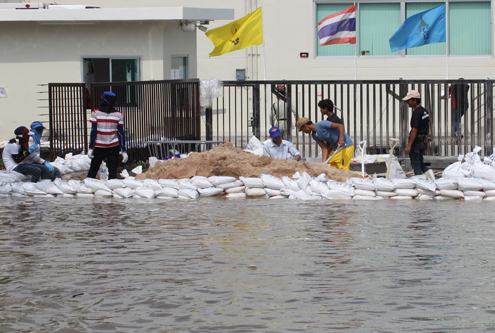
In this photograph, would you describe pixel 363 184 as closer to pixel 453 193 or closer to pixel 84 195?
pixel 453 193

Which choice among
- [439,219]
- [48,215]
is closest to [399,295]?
[439,219]

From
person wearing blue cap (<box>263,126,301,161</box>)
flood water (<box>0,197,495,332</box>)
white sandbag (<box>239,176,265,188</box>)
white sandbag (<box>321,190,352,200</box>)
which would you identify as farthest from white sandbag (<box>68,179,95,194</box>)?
white sandbag (<box>321,190,352,200</box>)

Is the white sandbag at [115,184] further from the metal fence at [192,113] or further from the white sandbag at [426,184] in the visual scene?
the white sandbag at [426,184]

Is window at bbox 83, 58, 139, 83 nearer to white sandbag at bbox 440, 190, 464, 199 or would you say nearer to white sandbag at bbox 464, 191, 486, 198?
white sandbag at bbox 440, 190, 464, 199

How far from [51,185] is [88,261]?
18.6ft

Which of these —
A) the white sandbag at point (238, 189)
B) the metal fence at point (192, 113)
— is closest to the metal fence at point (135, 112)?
the metal fence at point (192, 113)

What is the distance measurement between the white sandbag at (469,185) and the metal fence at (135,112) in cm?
612

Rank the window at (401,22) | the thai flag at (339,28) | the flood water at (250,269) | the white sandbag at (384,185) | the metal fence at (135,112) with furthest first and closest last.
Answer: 1. the window at (401,22)
2. the thai flag at (339,28)
3. the metal fence at (135,112)
4. the white sandbag at (384,185)
5. the flood water at (250,269)

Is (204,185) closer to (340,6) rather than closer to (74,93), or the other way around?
(74,93)

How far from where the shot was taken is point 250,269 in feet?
25.9

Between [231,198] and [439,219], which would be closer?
[439,219]

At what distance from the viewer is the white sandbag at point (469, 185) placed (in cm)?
1268

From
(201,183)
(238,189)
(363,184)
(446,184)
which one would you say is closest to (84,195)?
(201,183)

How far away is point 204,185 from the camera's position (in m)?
13.4
